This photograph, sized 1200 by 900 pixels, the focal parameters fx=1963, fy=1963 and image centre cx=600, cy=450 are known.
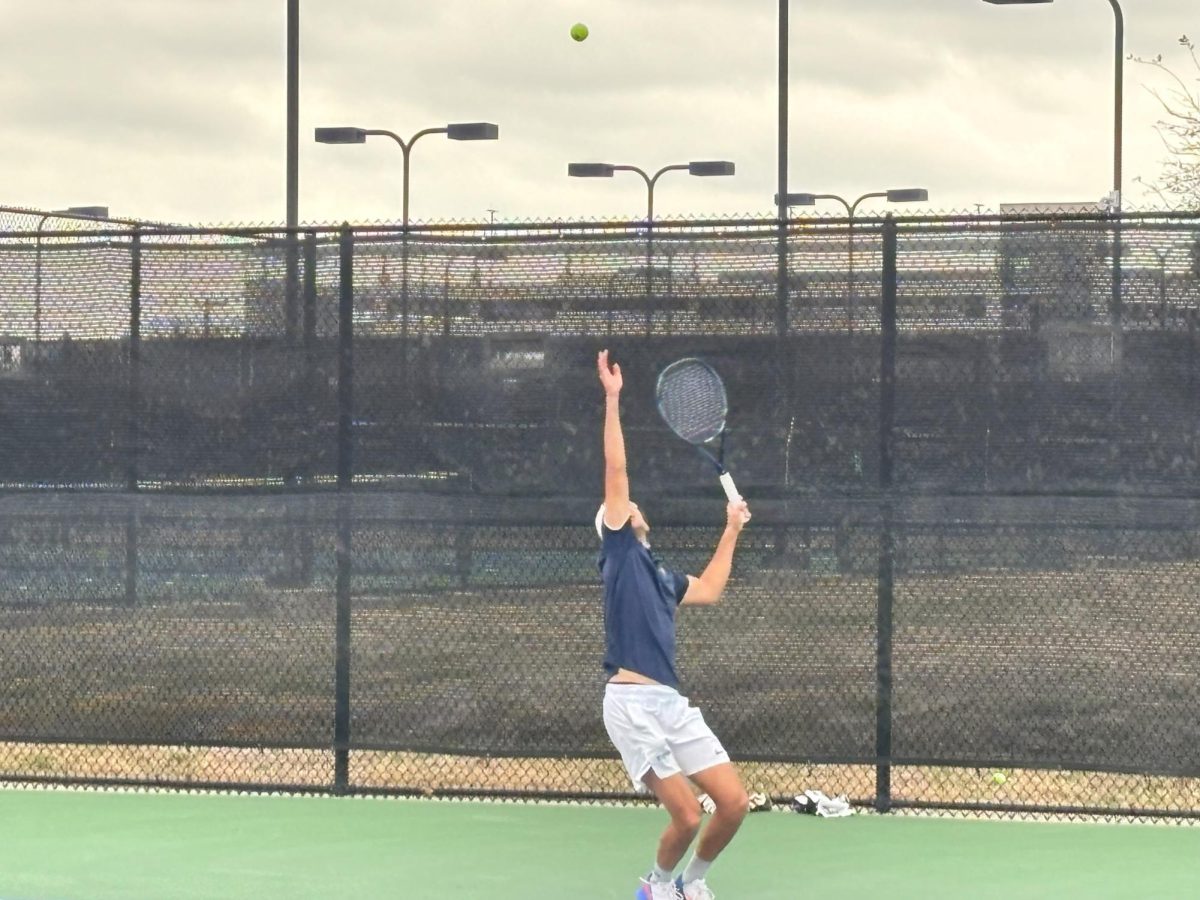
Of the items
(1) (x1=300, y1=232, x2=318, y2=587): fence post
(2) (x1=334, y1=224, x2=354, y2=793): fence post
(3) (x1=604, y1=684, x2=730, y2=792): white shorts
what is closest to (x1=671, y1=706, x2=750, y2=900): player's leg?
(3) (x1=604, y1=684, x2=730, y2=792): white shorts

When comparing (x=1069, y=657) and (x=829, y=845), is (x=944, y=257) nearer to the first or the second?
(x=1069, y=657)

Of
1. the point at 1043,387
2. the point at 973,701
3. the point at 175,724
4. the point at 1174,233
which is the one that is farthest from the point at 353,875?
the point at 1174,233

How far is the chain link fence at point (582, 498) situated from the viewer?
25.1ft

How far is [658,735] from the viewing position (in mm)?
5965

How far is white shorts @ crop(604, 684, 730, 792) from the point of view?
595 cm

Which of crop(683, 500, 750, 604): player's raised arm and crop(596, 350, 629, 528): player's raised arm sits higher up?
crop(596, 350, 629, 528): player's raised arm

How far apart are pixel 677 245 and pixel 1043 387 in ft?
5.07

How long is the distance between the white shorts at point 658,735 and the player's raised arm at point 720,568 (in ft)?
1.16

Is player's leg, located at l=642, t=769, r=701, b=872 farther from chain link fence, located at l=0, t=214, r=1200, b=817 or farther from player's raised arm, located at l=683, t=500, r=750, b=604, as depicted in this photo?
chain link fence, located at l=0, t=214, r=1200, b=817

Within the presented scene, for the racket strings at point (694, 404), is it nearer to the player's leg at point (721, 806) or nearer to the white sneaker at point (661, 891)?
the player's leg at point (721, 806)

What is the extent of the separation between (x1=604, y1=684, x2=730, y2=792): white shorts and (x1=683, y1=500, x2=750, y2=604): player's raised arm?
352 millimetres

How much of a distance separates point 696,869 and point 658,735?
441 millimetres

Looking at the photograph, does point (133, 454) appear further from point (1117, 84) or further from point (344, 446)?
point (1117, 84)

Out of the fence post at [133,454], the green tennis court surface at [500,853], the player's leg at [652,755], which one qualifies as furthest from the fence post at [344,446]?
the player's leg at [652,755]
